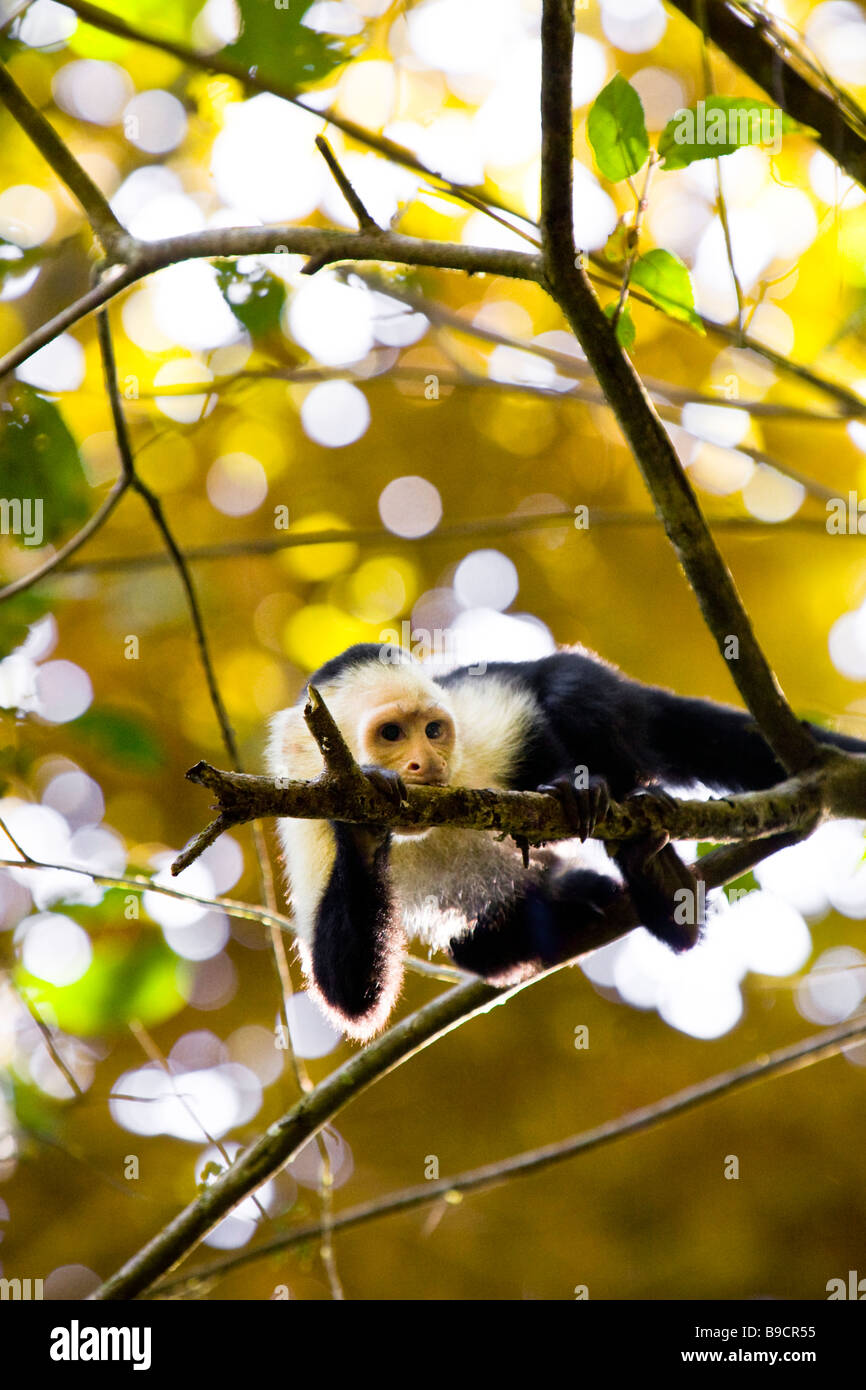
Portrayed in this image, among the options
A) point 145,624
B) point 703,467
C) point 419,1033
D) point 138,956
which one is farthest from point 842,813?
point 145,624

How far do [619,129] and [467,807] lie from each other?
1102mm

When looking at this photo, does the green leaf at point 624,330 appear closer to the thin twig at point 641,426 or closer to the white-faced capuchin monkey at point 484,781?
the thin twig at point 641,426

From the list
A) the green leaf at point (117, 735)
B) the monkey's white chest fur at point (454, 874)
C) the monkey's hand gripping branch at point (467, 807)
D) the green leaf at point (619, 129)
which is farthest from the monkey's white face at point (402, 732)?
the green leaf at point (619, 129)

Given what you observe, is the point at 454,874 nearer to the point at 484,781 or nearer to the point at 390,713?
the point at 484,781

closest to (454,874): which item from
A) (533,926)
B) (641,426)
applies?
(533,926)

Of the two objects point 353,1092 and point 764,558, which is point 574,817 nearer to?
point 353,1092

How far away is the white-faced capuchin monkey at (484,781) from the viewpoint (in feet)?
8.74

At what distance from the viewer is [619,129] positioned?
70.3 inches

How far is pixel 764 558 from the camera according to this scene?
4840 millimetres

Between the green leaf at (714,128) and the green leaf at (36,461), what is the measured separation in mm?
1360

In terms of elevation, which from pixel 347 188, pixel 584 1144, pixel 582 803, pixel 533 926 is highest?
pixel 347 188

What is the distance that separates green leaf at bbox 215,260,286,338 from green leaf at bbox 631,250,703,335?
99cm

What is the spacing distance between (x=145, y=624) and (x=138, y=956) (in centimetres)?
227

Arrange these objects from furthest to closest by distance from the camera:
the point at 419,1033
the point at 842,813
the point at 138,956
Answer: the point at 138,956 < the point at 419,1033 < the point at 842,813
